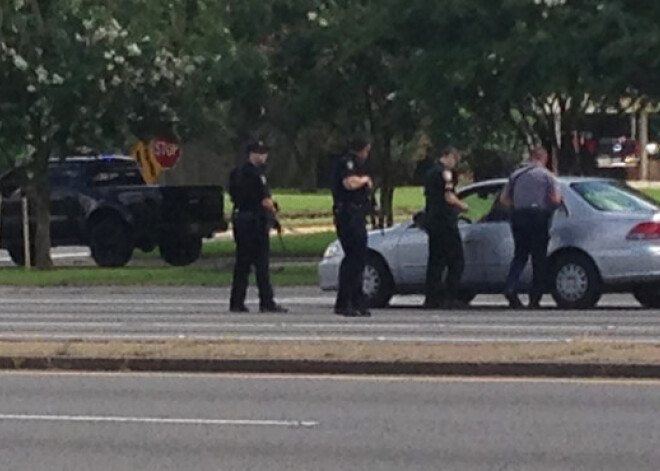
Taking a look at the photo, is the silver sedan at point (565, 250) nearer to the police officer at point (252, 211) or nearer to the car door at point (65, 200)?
the police officer at point (252, 211)

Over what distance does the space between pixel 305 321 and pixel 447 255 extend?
2.12 m

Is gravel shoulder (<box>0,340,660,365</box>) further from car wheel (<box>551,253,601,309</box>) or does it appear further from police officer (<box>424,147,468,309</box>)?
car wheel (<box>551,253,601,309</box>)

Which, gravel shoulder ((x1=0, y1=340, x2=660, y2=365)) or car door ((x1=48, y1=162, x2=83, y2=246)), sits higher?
car door ((x1=48, y1=162, x2=83, y2=246))

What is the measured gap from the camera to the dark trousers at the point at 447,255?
21.3 meters

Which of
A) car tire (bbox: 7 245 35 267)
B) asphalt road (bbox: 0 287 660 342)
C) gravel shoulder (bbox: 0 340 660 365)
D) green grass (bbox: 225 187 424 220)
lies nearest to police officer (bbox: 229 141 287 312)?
asphalt road (bbox: 0 287 660 342)

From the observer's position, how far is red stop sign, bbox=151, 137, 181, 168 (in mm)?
35438

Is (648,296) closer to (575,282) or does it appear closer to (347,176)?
(575,282)

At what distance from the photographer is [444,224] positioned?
69.9 ft

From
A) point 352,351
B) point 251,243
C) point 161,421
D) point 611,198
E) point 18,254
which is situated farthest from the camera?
point 18,254

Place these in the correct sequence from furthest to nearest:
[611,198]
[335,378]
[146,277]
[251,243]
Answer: [146,277] < [611,198] < [251,243] < [335,378]

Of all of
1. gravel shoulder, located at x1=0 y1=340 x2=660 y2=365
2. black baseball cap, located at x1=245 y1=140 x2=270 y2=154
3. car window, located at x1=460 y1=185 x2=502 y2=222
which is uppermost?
black baseball cap, located at x1=245 y1=140 x2=270 y2=154

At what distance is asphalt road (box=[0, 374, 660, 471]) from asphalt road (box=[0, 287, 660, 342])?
3095 millimetres

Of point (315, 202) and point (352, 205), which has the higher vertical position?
point (352, 205)

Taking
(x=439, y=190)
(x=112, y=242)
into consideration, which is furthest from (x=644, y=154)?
(x=439, y=190)
